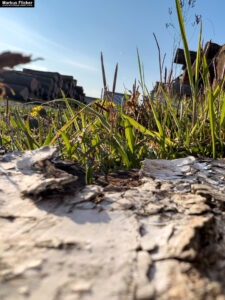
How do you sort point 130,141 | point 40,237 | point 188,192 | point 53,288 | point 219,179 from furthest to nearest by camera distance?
point 130,141 < point 219,179 < point 188,192 < point 40,237 < point 53,288

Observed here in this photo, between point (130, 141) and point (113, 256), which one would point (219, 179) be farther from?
point (113, 256)

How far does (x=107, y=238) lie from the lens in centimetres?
51

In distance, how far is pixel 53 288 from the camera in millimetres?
398

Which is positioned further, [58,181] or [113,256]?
[58,181]

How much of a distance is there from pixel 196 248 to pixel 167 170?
0.40 meters

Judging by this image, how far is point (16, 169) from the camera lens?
2.60ft

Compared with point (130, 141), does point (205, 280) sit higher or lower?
lower

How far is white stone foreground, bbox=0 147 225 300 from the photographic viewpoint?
0.40 m

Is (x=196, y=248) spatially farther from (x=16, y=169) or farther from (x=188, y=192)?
(x=16, y=169)

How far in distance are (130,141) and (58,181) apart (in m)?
0.50

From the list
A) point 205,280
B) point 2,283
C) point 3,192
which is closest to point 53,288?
point 2,283

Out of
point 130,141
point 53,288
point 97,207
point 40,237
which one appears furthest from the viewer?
point 130,141

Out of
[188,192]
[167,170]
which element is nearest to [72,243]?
[188,192]

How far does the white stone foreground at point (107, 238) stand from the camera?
40 cm
